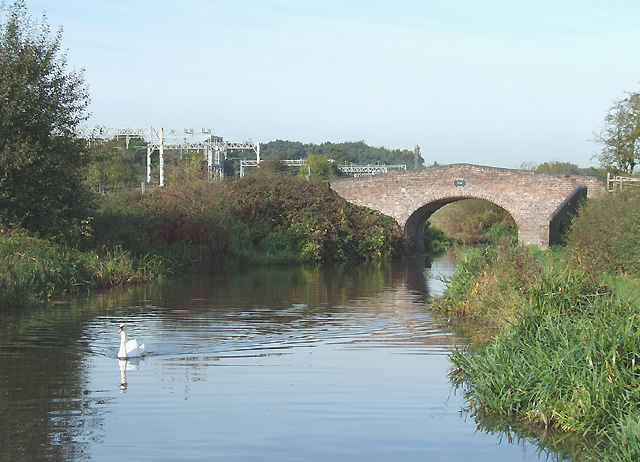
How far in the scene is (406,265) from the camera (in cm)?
3484

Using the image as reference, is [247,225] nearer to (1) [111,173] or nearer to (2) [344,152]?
(1) [111,173]

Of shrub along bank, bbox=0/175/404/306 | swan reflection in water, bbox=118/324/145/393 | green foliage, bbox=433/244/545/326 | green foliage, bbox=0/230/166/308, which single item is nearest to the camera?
swan reflection in water, bbox=118/324/145/393

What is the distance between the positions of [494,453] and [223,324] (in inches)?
346

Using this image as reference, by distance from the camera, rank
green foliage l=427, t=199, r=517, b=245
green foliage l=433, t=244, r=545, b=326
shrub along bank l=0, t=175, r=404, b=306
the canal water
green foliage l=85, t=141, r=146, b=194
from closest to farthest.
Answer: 1. the canal water
2. green foliage l=433, t=244, r=545, b=326
3. shrub along bank l=0, t=175, r=404, b=306
4. green foliage l=85, t=141, r=146, b=194
5. green foliage l=427, t=199, r=517, b=245

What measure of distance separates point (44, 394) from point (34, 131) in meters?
11.6

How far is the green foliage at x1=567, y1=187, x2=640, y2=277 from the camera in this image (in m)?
18.6

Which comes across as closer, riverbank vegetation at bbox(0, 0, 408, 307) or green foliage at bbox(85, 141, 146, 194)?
riverbank vegetation at bbox(0, 0, 408, 307)

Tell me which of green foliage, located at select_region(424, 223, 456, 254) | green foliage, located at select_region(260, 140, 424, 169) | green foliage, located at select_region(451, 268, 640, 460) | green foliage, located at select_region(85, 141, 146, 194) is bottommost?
green foliage, located at select_region(424, 223, 456, 254)

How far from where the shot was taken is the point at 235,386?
35.7 ft

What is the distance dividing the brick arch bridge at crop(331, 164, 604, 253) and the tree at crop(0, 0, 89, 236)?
20.4 meters

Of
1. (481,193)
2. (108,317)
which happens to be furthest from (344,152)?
(108,317)

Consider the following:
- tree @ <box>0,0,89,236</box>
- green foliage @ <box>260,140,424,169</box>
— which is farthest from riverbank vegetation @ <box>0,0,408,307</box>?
green foliage @ <box>260,140,424,169</box>

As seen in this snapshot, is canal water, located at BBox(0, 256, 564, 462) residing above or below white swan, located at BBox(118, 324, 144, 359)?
below

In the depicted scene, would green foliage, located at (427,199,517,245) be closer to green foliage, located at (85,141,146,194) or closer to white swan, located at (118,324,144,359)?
green foliage, located at (85,141,146,194)
